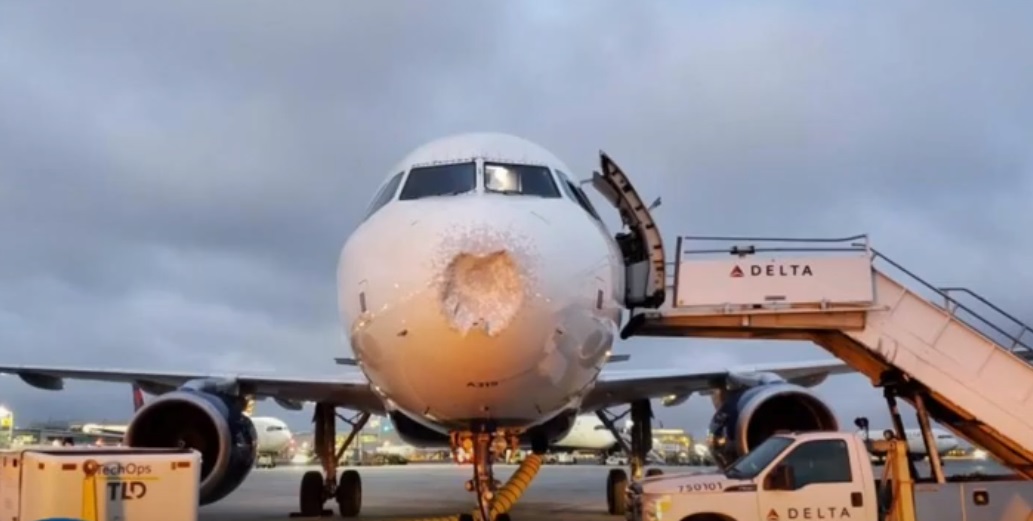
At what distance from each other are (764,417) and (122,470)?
7.98m

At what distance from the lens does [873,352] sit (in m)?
9.16

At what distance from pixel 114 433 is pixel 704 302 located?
60686 mm

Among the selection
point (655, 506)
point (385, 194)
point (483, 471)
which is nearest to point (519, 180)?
point (385, 194)

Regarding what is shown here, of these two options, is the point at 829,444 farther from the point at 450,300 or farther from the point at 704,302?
the point at 450,300

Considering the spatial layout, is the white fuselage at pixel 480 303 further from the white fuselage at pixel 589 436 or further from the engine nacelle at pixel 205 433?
the white fuselage at pixel 589 436

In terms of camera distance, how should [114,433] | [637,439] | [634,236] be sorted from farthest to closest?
[114,433] → [637,439] → [634,236]

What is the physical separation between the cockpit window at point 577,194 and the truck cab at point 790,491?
2626 millimetres

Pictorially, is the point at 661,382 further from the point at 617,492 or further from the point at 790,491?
the point at 790,491

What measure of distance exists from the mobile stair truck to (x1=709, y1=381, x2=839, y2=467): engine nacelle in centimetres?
685

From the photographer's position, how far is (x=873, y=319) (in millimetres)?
9172

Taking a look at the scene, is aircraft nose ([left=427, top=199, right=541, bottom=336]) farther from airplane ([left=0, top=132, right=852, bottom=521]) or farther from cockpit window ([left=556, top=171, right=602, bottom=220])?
cockpit window ([left=556, top=171, right=602, bottom=220])

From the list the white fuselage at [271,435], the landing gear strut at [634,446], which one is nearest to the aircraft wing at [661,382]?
the landing gear strut at [634,446]

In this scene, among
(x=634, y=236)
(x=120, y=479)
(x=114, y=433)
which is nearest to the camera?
(x=120, y=479)

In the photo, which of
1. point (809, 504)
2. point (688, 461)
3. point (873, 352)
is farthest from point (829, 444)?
point (688, 461)
